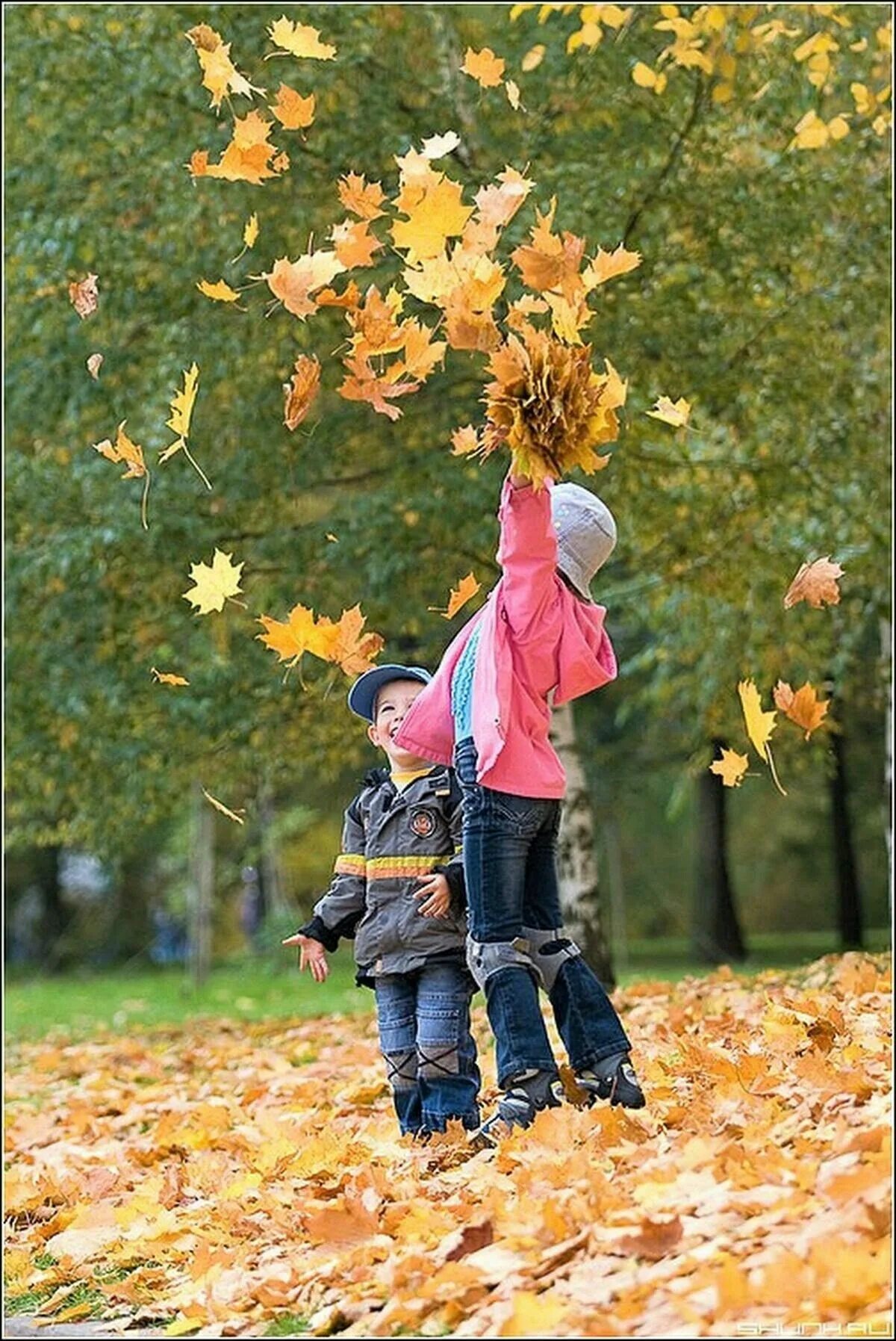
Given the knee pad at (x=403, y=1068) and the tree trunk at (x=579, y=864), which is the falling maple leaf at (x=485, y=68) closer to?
the knee pad at (x=403, y=1068)

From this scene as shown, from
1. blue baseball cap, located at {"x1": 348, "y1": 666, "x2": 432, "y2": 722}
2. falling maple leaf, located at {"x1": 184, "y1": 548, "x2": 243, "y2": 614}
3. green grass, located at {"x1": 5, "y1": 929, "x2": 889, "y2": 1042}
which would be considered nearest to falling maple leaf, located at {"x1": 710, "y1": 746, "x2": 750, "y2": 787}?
blue baseball cap, located at {"x1": 348, "y1": 666, "x2": 432, "y2": 722}

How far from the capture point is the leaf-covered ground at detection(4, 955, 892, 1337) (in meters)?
2.95

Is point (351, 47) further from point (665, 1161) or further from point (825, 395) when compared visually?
point (665, 1161)

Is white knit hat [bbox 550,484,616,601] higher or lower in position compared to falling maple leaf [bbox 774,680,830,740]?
higher

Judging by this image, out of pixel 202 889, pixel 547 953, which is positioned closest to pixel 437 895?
pixel 547 953

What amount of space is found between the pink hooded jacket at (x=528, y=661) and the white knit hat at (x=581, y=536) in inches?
2.6

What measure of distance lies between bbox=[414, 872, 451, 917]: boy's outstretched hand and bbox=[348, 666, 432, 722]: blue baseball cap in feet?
1.93

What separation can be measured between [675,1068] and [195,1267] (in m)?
1.46

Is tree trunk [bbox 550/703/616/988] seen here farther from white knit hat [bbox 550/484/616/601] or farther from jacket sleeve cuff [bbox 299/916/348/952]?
white knit hat [bbox 550/484/616/601]

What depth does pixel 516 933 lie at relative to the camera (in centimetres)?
447

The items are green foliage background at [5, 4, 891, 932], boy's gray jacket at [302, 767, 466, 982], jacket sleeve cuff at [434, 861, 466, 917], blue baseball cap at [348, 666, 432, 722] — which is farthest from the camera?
green foliage background at [5, 4, 891, 932]

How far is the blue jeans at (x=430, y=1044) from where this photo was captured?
477cm

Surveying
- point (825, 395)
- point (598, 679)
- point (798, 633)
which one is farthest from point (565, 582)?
point (798, 633)

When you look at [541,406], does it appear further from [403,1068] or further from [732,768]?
[403,1068]
